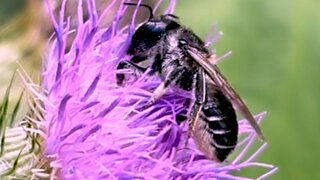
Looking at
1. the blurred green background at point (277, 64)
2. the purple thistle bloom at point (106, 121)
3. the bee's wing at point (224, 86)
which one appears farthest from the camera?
the blurred green background at point (277, 64)

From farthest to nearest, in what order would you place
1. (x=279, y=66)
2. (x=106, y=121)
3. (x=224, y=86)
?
(x=279, y=66) → (x=106, y=121) → (x=224, y=86)

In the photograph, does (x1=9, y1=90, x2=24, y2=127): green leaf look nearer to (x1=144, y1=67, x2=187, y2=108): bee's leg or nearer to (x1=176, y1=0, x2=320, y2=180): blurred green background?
(x1=144, y1=67, x2=187, y2=108): bee's leg

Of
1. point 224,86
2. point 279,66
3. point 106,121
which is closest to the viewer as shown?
point 224,86

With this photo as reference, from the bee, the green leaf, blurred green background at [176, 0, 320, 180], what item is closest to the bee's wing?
the bee

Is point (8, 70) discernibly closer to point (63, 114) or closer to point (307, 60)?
point (63, 114)

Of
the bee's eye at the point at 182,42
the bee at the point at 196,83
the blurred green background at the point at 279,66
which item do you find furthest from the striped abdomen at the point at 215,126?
the blurred green background at the point at 279,66

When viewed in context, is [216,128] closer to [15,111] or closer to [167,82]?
[167,82]

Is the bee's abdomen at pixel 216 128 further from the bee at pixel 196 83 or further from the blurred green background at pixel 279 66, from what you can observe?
the blurred green background at pixel 279 66

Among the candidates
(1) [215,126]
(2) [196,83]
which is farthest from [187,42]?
(1) [215,126]
